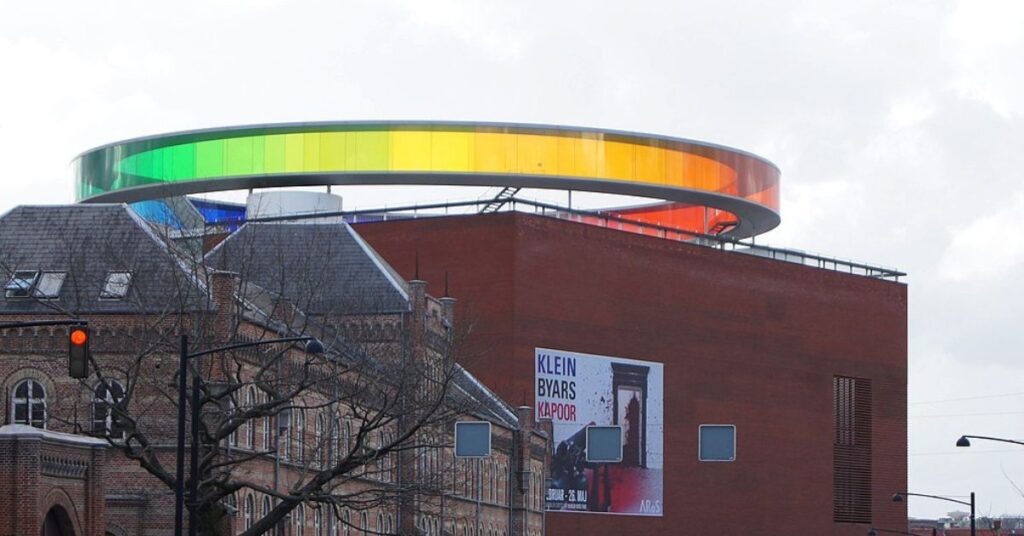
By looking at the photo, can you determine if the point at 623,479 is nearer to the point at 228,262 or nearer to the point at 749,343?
the point at 749,343

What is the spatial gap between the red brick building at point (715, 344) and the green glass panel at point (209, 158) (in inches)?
410

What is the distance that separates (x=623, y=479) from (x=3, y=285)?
51061 mm

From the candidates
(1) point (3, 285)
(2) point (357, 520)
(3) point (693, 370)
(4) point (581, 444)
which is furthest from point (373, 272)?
(3) point (693, 370)

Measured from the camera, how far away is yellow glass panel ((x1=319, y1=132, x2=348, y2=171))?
109m

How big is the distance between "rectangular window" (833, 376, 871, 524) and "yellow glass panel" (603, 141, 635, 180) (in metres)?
21.9

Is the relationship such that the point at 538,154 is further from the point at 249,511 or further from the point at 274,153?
the point at 249,511

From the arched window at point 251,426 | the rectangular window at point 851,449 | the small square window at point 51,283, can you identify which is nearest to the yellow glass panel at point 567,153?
the rectangular window at point 851,449

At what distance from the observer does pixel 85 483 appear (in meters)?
52.2

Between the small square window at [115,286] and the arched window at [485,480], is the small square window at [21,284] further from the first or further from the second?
the arched window at [485,480]

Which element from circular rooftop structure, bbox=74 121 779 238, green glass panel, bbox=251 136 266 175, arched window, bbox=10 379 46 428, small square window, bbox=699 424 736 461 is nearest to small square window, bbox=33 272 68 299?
arched window, bbox=10 379 46 428

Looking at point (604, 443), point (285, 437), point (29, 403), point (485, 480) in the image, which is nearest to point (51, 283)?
point (29, 403)

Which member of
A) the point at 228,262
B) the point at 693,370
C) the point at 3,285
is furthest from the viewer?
the point at 693,370

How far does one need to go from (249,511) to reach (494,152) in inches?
1954

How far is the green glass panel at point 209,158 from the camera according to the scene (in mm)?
111188
